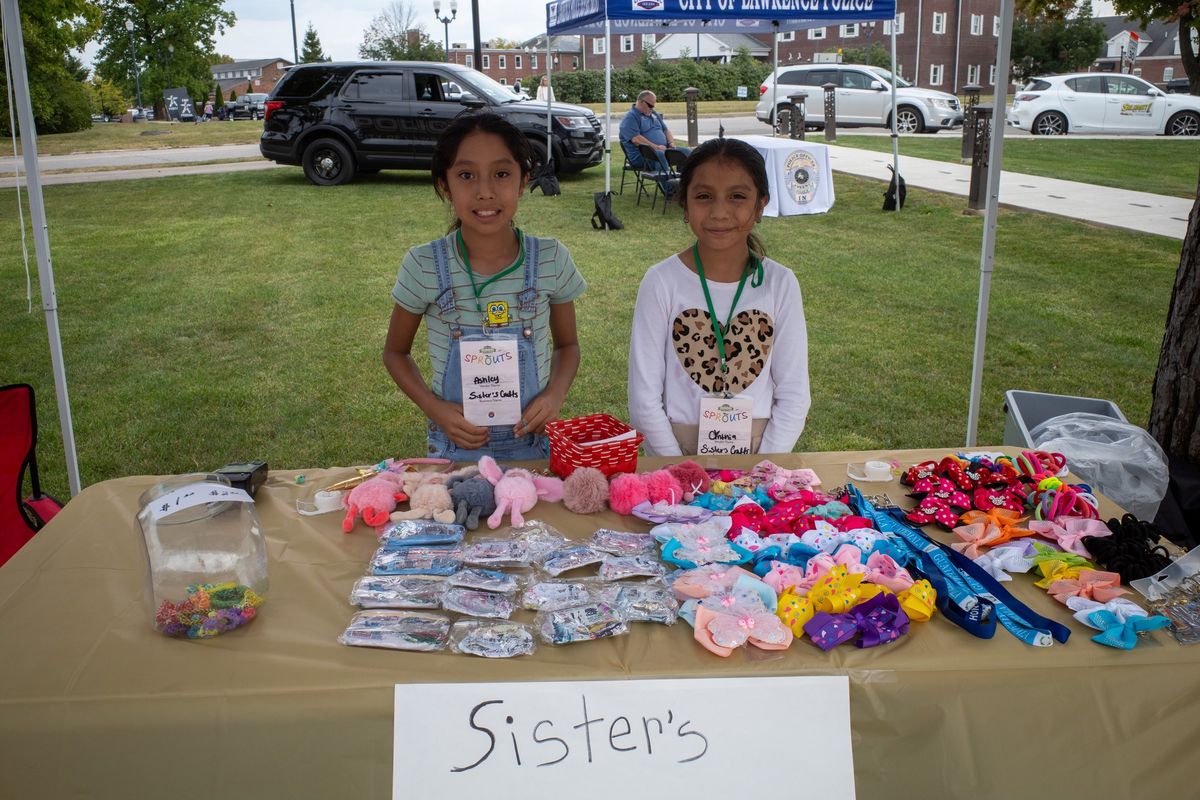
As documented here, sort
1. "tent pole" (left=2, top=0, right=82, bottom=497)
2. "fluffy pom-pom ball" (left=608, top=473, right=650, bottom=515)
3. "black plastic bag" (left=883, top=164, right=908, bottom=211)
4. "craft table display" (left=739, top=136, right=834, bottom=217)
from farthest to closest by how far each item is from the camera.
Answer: "black plastic bag" (left=883, top=164, right=908, bottom=211)
"craft table display" (left=739, top=136, right=834, bottom=217)
"tent pole" (left=2, top=0, right=82, bottom=497)
"fluffy pom-pom ball" (left=608, top=473, right=650, bottom=515)

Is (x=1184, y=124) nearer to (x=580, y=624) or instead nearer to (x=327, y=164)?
(x=327, y=164)

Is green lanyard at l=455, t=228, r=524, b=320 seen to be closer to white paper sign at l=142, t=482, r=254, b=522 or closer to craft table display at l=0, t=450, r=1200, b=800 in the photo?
white paper sign at l=142, t=482, r=254, b=522

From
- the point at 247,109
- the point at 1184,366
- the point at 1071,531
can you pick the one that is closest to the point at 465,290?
the point at 1071,531

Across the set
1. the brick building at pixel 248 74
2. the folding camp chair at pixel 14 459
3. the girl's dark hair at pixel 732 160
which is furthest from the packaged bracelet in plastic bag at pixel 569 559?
the brick building at pixel 248 74

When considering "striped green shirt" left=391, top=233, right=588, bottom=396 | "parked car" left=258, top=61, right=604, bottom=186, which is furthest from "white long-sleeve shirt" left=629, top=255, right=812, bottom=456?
"parked car" left=258, top=61, right=604, bottom=186

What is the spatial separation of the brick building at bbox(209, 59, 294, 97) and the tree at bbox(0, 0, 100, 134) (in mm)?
49768

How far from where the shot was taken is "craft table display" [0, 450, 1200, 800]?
4.18 feet

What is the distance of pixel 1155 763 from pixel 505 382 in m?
1.54

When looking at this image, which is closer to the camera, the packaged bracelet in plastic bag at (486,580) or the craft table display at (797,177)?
the packaged bracelet in plastic bag at (486,580)

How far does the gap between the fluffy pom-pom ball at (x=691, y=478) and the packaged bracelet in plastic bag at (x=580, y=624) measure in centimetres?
50

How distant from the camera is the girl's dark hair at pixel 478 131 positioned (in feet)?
7.63

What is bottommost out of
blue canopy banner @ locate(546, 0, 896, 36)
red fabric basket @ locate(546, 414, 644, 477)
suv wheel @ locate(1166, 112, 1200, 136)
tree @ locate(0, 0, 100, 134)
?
red fabric basket @ locate(546, 414, 644, 477)

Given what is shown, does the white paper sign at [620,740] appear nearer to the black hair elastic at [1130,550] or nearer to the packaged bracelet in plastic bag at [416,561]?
the packaged bracelet in plastic bag at [416,561]

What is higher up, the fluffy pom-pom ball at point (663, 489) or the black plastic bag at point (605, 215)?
the black plastic bag at point (605, 215)
